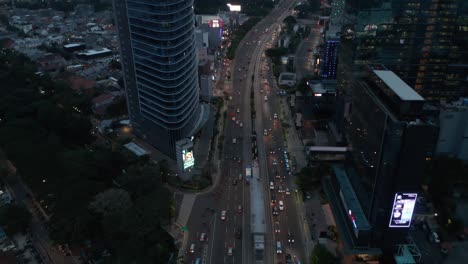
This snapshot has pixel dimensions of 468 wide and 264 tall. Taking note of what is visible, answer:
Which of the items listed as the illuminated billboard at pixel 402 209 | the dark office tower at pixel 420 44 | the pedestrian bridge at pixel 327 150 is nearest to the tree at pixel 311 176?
the pedestrian bridge at pixel 327 150

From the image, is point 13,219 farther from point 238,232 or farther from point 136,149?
point 238,232

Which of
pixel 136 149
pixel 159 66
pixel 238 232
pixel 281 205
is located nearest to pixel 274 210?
pixel 281 205

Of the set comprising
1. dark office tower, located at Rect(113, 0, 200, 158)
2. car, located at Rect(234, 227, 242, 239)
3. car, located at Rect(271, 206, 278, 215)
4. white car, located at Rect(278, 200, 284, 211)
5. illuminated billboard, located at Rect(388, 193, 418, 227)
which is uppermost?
dark office tower, located at Rect(113, 0, 200, 158)

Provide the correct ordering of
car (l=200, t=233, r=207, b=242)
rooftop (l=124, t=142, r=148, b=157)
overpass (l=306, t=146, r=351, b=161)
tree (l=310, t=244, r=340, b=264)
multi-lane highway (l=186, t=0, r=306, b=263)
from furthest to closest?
rooftop (l=124, t=142, r=148, b=157) → overpass (l=306, t=146, r=351, b=161) → car (l=200, t=233, r=207, b=242) → multi-lane highway (l=186, t=0, r=306, b=263) → tree (l=310, t=244, r=340, b=264)

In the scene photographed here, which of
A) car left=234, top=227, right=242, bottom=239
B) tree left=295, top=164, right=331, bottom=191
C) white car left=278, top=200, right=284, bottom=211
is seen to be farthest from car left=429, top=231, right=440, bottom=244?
car left=234, top=227, right=242, bottom=239

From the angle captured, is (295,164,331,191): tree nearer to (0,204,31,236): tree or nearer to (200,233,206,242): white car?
(200,233,206,242): white car

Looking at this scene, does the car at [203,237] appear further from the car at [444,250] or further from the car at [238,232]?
the car at [444,250]
